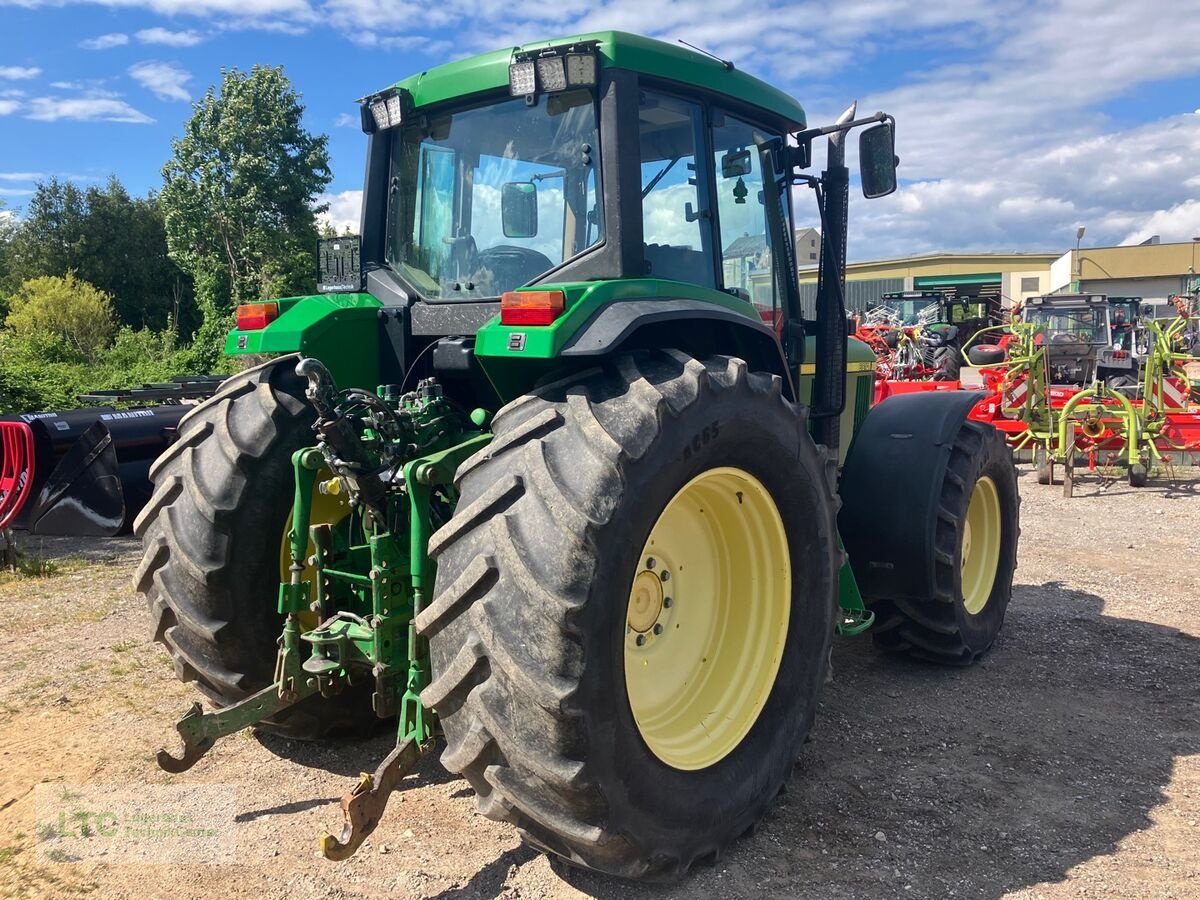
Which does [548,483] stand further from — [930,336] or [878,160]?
[930,336]

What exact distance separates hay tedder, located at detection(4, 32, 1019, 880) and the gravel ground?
8.3 inches

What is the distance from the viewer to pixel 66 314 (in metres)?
28.8

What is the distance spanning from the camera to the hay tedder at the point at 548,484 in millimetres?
2303

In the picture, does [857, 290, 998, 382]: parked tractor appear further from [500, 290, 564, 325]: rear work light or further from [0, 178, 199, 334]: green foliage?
[0, 178, 199, 334]: green foliage

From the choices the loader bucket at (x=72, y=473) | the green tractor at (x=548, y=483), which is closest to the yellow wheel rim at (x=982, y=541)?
the green tractor at (x=548, y=483)

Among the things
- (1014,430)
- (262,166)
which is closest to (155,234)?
(262,166)

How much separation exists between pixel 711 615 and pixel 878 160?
79.5 inches

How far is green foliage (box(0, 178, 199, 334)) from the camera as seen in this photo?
118ft

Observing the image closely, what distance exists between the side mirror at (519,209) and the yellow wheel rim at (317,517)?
110cm

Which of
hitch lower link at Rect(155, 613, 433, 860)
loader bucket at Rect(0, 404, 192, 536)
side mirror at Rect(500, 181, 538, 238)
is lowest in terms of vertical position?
hitch lower link at Rect(155, 613, 433, 860)

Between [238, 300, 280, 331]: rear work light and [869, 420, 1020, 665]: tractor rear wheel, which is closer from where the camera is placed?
[238, 300, 280, 331]: rear work light

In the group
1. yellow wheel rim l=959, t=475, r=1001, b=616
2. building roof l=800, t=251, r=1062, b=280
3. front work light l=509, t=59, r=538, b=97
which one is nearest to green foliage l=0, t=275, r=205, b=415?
front work light l=509, t=59, r=538, b=97

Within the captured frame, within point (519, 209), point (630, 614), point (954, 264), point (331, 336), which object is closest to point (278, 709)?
point (630, 614)

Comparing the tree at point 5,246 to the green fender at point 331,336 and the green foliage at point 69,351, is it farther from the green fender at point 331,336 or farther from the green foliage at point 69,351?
the green fender at point 331,336
